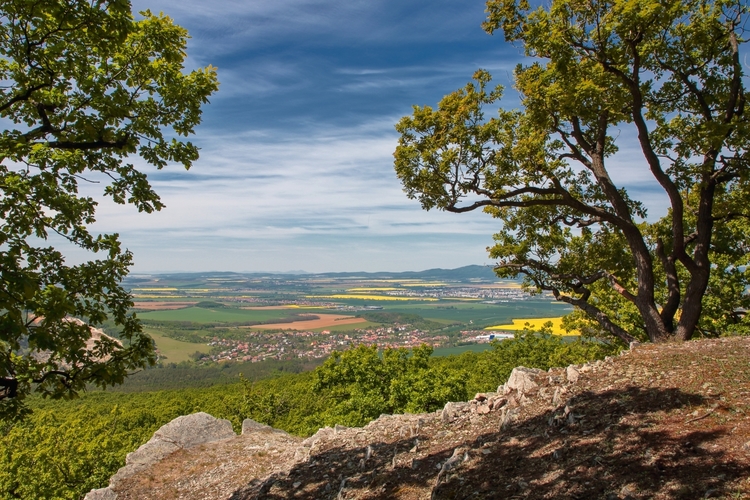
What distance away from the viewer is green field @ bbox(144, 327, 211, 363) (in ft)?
393

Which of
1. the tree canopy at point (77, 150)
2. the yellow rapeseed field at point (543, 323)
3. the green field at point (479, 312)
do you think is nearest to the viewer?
the tree canopy at point (77, 150)

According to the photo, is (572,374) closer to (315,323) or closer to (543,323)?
(543,323)

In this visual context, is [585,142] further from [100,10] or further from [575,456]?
[100,10]

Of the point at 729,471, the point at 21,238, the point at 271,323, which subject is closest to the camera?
the point at 729,471

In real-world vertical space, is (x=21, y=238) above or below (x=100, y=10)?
below

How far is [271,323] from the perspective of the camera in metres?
168

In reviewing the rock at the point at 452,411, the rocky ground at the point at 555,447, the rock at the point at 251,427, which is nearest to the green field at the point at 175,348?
the rock at the point at 251,427

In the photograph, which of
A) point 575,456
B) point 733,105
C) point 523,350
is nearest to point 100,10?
point 575,456

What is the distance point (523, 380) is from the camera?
10.5m

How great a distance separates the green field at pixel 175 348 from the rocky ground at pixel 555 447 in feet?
391

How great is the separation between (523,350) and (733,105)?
26.3 metres

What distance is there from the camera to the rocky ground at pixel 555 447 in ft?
18.3

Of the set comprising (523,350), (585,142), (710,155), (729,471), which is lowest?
(523,350)

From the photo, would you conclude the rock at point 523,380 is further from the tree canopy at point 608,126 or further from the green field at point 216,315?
the green field at point 216,315
